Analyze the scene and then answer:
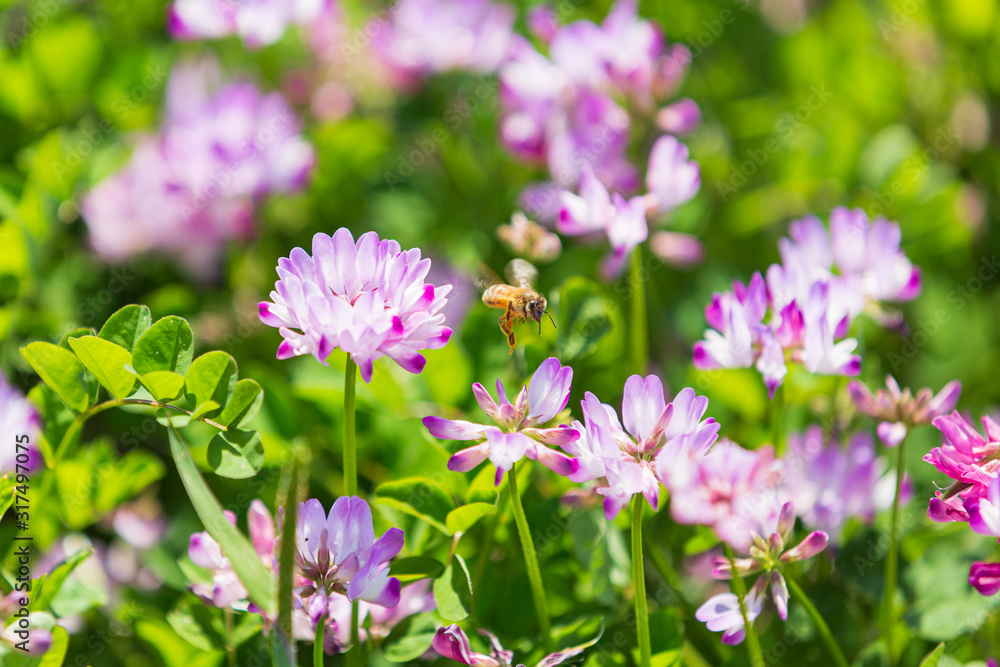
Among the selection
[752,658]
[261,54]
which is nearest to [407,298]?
[752,658]

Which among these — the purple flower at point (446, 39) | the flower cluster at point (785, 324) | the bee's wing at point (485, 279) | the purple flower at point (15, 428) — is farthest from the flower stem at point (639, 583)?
the purple flower at point (446, 39)

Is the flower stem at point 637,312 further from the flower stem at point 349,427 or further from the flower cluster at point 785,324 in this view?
the flower stem at point 349,427

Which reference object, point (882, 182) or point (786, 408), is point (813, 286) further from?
point (882, 182)

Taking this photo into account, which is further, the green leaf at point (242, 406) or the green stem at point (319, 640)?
the green leaf at point (242, 406)

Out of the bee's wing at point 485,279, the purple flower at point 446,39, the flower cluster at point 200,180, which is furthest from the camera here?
the purple flower at point 446,39

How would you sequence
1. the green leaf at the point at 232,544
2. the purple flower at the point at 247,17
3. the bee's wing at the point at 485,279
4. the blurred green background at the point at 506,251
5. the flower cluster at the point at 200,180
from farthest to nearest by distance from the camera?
the purple flower at the point at 247,17 → the flower cluster at the point at 200,180 → the bee's wing at the point at 485,279 → the blurred green background at the point at 506,251 → the green leaf at the point at 232,544
